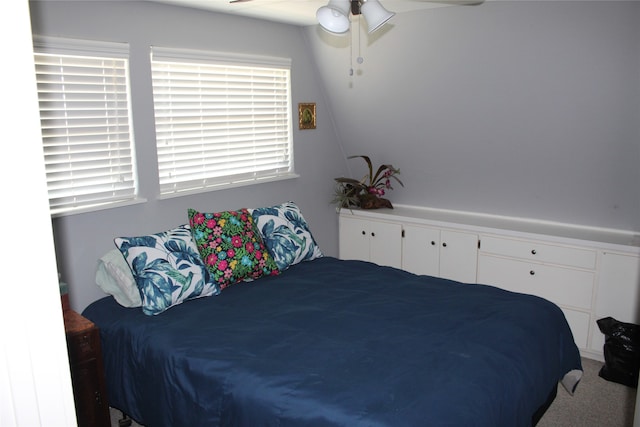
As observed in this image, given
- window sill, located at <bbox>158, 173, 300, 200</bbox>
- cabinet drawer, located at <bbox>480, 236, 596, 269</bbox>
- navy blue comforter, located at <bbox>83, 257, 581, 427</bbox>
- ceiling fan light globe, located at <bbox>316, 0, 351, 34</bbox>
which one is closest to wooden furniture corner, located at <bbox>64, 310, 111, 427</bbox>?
navy blue comforter, located at <bbox>83, 257, 581, 427</bbox>

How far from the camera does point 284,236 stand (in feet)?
11.7

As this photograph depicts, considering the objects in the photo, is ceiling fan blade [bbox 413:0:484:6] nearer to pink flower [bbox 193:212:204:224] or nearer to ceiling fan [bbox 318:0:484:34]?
ceiling fan [bbox 318:0:484:34]

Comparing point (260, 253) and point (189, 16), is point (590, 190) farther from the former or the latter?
point (189, 16)

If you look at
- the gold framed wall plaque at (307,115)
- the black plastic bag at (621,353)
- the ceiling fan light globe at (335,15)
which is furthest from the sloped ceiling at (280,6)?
the black plastic bag at (621,353)

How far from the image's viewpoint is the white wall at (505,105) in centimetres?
317

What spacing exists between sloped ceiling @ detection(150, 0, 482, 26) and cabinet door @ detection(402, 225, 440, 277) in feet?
5.69

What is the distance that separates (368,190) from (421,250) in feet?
2.40

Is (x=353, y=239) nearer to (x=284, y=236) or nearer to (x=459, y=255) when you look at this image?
(x=459, y=255)

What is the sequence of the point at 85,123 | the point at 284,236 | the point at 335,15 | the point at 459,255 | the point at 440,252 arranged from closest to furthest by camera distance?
the point at 335,15 → the point at 85,123 → the point at 284,236 → the point at 459,255 → the point at 440,252

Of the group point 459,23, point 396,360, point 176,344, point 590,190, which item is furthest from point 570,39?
point 176,344

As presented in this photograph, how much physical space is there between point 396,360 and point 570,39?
7.14 feet

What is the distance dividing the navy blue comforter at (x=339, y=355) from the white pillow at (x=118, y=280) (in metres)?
0.07

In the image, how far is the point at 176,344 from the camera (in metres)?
2.51

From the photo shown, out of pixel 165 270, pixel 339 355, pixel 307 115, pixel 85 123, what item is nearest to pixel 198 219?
pixel 165 270
